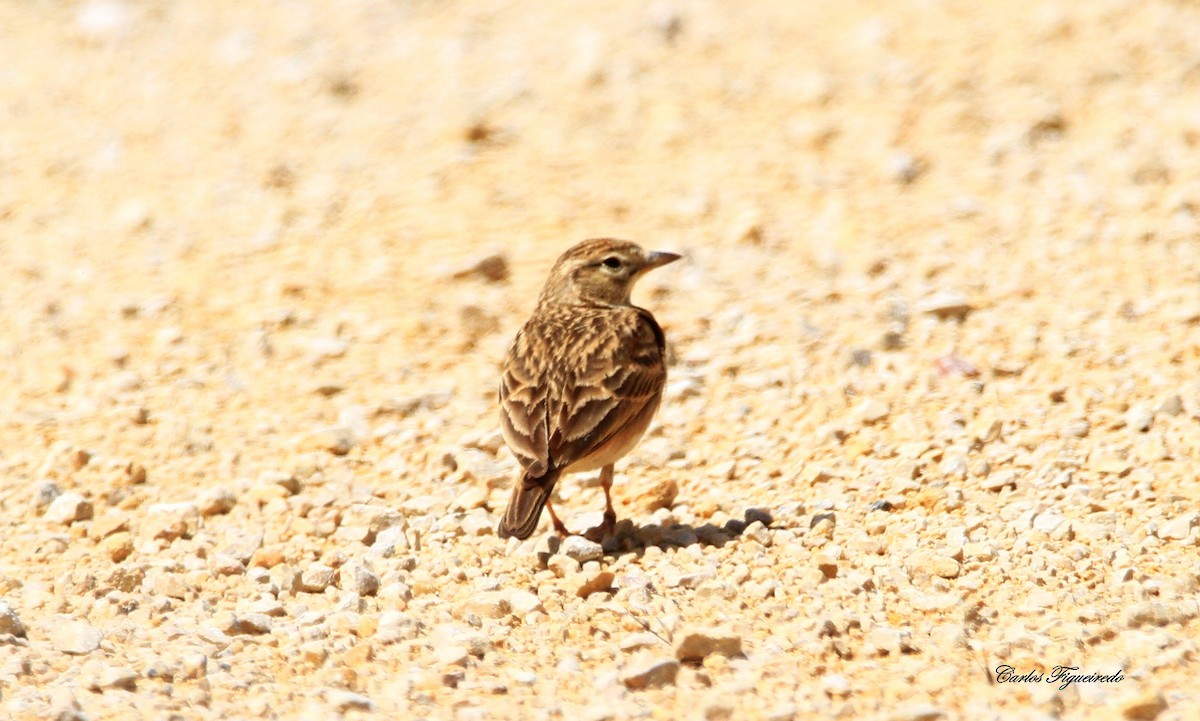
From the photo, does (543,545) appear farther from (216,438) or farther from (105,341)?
(105,341)

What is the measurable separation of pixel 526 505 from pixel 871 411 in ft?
7.22

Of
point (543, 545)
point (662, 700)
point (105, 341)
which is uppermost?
point (662, 700)

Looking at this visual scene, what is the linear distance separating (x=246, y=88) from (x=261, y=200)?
2.02 metres

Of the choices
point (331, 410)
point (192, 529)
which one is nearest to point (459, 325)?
point (331, 410)

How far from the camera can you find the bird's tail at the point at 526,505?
20.3ft

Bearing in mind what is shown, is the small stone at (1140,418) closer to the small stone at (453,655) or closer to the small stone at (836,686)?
the small stone at (836,686)

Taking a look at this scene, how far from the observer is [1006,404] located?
7750 mm

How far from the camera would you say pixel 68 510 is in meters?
7.21

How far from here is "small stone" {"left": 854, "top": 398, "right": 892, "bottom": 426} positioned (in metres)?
7.71

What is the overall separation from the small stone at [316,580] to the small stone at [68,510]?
1.38 meters

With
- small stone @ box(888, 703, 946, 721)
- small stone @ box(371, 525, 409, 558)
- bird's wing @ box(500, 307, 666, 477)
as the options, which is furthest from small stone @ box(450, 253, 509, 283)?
small stone @ box(888, 703, 946, 721)

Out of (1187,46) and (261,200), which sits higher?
(1187,46)

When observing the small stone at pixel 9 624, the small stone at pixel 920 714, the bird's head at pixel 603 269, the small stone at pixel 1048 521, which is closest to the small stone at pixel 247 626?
the small stone at pixel 9 624
